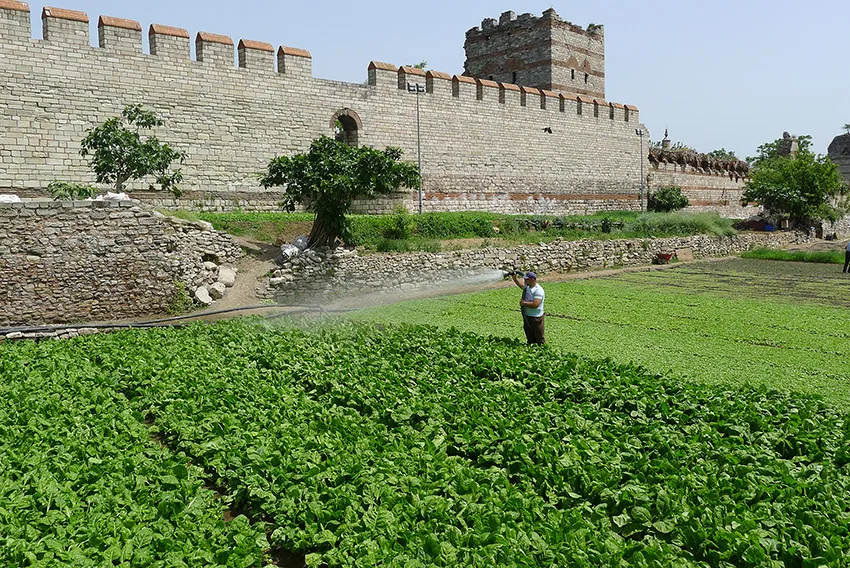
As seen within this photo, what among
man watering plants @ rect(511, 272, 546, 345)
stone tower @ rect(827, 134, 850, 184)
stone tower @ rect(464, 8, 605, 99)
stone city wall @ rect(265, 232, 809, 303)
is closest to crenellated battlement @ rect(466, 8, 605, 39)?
stone tower @ rect(464, 8, 605, 99)

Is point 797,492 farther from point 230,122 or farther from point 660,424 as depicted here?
point 230,122

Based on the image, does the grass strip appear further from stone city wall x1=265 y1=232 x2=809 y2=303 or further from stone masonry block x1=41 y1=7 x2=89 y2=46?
stone masonry block x1=41 y1=7 x2=89 y2=46

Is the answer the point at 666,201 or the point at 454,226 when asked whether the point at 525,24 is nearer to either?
the point at 666,201

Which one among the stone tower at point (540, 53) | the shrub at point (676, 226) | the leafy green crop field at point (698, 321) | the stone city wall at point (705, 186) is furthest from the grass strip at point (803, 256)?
the stone tower at point (540, 53)

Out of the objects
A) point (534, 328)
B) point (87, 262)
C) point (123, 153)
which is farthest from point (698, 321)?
point (123, 153)

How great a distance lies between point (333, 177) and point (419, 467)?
11499 mm

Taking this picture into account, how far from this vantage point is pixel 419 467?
4.87m

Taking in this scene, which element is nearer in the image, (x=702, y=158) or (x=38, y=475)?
→ (x=38, y=475)

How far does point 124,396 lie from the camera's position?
698 cm

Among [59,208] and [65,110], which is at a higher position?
[65,110]

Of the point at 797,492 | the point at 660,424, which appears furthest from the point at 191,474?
the point at 797,492

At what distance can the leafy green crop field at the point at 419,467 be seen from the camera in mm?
3736

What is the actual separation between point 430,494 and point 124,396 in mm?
4049

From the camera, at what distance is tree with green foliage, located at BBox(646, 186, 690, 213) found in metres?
32.8
